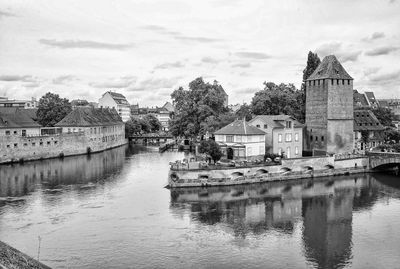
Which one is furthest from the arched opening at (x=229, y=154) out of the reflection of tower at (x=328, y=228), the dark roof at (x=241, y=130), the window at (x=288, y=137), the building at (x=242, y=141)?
the reflection of tower at (x=328, y=228)

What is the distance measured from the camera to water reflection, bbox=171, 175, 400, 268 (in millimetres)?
25472

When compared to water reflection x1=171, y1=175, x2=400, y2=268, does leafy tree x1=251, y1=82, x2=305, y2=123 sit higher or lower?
higher

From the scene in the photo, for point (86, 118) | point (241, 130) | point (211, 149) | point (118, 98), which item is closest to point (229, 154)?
point (241, 130)

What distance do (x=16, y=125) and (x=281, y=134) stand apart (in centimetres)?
3431

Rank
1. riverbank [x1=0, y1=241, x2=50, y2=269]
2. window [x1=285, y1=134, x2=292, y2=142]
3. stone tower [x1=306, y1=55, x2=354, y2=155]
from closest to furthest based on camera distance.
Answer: riverbank [x1=0, y1=241, x2=50, y2=269], window [x1=285, y1=134, x2=292, y2=142], stone tower [x1=306, y1=55, x2=354, y2=155]

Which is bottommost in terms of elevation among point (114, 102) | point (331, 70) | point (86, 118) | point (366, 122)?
point (366, 122)

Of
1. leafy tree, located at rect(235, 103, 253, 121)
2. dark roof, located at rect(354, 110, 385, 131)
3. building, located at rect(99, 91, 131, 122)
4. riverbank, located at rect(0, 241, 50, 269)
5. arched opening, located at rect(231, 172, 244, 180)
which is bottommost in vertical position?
riverbank, located at rect(0, 241, 50, 269)

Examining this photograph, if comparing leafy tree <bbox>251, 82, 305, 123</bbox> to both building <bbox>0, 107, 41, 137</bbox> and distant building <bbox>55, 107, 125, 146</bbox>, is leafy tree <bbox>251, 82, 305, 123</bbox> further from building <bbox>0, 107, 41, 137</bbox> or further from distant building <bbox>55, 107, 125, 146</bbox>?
building <bbox>0, 107, 41, 137</bbox>

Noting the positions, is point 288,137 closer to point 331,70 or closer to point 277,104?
point 331,70

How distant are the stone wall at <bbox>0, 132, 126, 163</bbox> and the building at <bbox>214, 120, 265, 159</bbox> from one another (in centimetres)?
2475

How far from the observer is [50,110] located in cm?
7562

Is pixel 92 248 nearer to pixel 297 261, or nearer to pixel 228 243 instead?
pixel 228 243

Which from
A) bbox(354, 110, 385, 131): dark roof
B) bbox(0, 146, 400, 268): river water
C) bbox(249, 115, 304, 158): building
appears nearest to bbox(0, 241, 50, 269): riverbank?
bbox(0, 146, 400, 268): river water

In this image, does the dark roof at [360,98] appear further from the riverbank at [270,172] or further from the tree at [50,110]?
the tree at [50,110]
